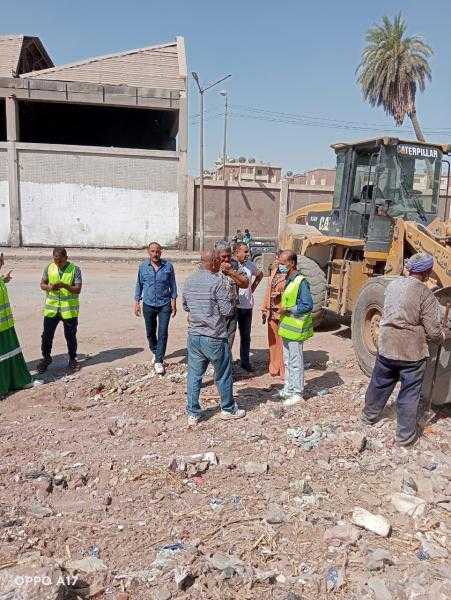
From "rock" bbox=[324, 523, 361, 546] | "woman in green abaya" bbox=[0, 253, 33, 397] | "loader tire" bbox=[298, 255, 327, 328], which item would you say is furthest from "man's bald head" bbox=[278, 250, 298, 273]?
"woman in green abaya" bbox=[0, 253, 33, 397]

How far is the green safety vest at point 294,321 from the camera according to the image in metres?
5.45

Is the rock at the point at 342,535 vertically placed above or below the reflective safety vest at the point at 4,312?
below

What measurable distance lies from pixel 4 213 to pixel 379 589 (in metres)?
21.6

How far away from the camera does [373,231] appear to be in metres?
7.01

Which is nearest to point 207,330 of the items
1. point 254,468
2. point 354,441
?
point 254,468

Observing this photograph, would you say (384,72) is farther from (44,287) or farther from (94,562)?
(94,562)

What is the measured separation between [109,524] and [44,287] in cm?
393

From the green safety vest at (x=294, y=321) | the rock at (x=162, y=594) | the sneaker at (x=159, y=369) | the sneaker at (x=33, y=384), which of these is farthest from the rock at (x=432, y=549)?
the sneaker at (x=33, y=384)

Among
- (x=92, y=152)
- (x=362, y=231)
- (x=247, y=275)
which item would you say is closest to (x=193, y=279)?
(x=247, y=275)

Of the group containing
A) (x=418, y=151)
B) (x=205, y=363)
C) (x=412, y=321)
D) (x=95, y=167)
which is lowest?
(x=205, y=363)

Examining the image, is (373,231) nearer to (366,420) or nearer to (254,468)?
(366,420)

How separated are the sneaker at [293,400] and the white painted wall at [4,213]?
62.2 ft

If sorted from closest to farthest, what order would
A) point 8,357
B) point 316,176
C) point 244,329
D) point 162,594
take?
point 162,594
point 8,357
point 244,329
point 316,176

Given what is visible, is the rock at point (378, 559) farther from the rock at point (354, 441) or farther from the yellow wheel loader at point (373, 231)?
the yellow wheel loader at point (373, 231)
